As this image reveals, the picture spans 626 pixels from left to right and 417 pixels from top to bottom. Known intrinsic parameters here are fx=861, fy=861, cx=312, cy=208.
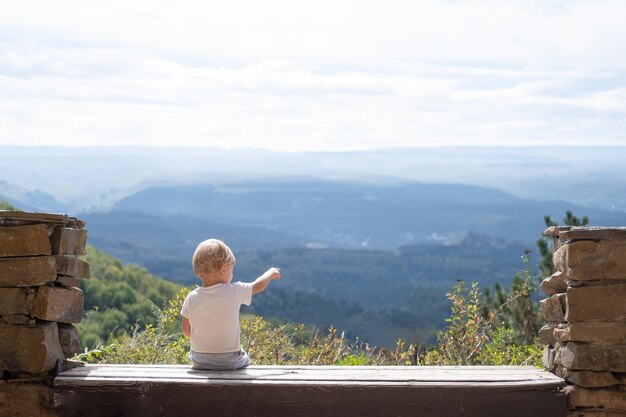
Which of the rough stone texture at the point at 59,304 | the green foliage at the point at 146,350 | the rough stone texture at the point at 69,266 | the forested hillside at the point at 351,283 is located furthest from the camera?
the forested hillside at the point at 351,283

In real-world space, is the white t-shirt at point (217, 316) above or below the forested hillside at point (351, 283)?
above

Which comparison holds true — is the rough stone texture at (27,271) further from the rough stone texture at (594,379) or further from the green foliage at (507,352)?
the green foliage at (507,352)

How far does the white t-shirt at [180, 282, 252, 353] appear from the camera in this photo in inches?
190

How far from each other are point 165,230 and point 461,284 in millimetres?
157111

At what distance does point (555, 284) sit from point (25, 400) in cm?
291

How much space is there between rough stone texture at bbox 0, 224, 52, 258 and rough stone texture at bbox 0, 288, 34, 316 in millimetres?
197

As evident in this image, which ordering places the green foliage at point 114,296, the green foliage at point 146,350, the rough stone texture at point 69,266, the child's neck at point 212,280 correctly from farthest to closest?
the green foliage at point 114,296, the green foliage at point 146,350, the child's neck at point 212,280, the rough stone texture at point 69,266

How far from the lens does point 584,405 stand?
4.46 metres

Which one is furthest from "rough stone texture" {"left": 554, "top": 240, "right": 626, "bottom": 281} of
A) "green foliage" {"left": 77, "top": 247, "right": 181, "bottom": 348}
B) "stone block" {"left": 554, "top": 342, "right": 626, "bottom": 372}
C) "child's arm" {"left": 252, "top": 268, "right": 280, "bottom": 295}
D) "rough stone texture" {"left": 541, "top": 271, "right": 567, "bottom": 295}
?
"green foliage" {"left": 77, "top": 247, "right": 181, "bottom": 348}

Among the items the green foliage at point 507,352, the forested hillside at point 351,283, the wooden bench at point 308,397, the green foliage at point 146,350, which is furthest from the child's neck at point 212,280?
the forested hillside at point 351,283

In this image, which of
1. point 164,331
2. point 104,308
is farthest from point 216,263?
point 104,308

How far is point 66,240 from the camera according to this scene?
4.72 meters

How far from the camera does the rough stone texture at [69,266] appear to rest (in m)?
4.67

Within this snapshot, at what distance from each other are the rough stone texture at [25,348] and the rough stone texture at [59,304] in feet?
0.27
